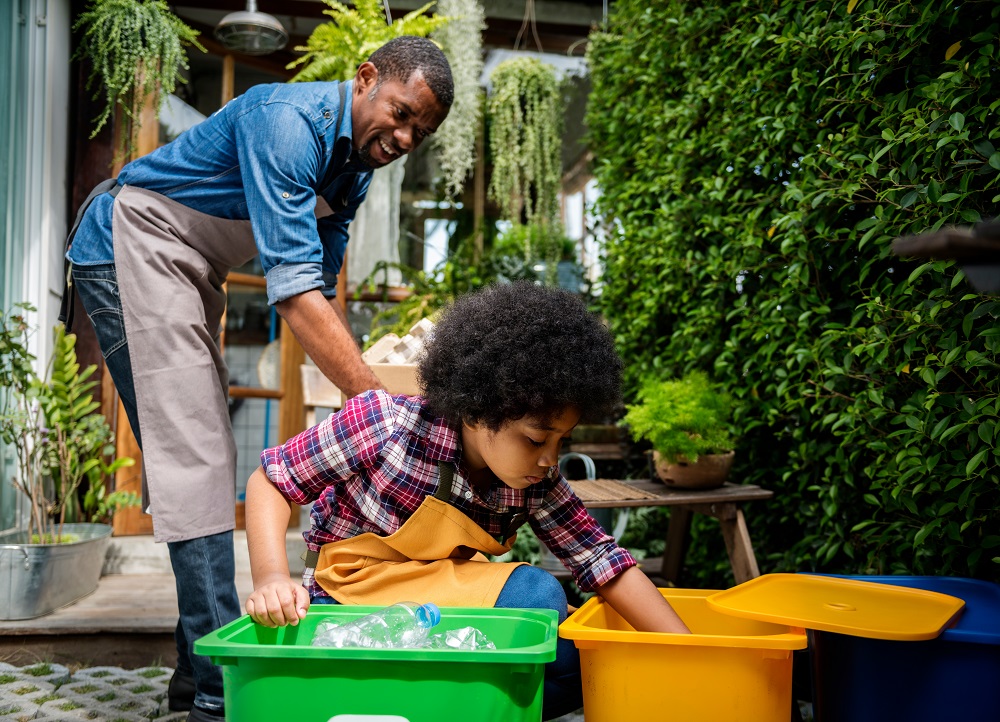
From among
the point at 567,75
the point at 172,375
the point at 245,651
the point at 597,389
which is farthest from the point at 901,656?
the point at 567,75

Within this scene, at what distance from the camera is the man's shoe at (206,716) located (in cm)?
167

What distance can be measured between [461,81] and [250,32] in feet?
3.34

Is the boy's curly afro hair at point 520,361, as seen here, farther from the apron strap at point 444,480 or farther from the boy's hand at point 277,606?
the boy's hand at point 277,606

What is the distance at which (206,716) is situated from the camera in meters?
1.68

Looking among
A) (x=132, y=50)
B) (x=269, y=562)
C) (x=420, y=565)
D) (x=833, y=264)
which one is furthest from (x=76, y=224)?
(x=132, y=50)

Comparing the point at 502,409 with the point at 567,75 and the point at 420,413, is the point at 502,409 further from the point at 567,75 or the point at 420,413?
the point at 567,75

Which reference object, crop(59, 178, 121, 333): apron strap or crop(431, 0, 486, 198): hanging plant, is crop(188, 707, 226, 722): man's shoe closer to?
crop(59, 178, 121, 333): apron strap

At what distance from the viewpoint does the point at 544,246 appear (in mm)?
4258

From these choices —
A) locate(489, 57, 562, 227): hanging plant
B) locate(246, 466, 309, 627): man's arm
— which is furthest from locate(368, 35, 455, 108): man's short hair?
locate(489, 57, 562, 227): hanging plant

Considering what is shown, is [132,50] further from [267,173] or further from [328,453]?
[328,453]

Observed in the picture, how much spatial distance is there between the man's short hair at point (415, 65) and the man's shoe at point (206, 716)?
4.52ft

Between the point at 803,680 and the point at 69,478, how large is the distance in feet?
8.78

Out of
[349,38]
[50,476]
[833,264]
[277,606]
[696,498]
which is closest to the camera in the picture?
[277,606]

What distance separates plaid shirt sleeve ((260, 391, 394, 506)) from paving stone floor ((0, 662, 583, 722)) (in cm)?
95
